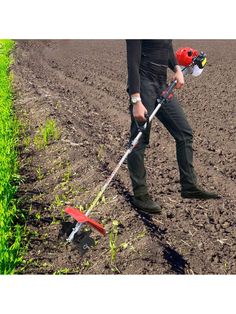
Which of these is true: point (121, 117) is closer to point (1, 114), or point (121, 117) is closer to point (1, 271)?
point (1, 114)

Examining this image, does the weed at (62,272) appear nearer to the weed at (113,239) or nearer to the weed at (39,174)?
Answer: the weed at (113,239)

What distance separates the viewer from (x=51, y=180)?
4.43 m

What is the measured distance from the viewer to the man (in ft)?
11.4

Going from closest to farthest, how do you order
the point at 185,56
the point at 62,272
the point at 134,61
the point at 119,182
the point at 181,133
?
the point at 62,272 < the point at 134,61 < the point at 181,133 < the point at 185,56 < the point at 119,182

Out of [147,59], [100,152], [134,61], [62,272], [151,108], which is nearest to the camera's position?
[62,272]

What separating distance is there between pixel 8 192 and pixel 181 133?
146 centimetres

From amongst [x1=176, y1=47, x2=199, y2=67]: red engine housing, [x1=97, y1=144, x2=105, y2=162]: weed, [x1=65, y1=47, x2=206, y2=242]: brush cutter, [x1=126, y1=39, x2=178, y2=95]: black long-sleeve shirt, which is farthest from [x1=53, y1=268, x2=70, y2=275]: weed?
[x1=176, y1=47, x2=199, y2=67]: red engine housing

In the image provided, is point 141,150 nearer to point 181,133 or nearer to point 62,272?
point 181,133

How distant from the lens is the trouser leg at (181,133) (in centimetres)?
382

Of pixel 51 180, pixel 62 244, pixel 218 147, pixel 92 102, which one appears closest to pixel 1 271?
pixel 62 244

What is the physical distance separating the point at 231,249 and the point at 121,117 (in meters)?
3.40

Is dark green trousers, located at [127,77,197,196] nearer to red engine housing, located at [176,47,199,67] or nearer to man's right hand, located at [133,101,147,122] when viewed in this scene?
man's right hand, located at [133,101,147,122]

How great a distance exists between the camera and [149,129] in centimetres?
368

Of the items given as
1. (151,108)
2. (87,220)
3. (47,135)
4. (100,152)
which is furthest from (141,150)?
(47,135)
